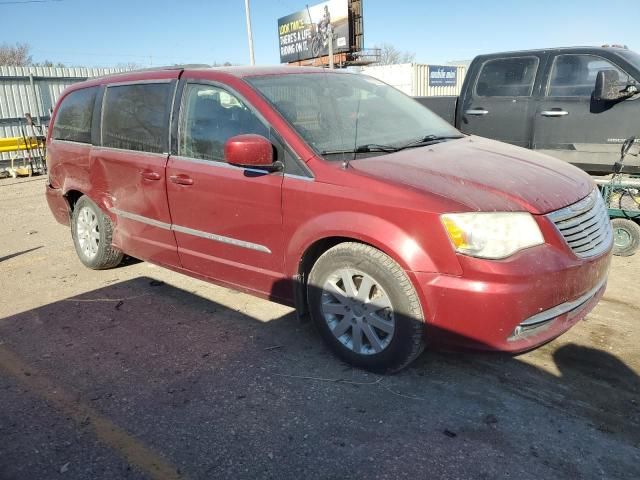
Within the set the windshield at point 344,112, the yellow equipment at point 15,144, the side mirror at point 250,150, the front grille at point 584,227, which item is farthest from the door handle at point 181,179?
the yellow equipment at point 15,144

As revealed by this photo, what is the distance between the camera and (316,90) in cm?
381

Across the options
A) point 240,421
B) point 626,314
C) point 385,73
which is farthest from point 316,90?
point 385,73

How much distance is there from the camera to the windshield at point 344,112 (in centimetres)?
346

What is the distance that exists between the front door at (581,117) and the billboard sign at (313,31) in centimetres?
2870

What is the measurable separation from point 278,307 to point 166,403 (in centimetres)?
143

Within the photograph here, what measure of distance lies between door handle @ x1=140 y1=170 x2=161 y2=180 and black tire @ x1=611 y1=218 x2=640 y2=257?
426 centimetres

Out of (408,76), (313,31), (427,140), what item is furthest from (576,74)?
(313,31)

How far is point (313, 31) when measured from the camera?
121 feet

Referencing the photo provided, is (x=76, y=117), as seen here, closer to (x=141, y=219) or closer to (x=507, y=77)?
(x=141, y=219)

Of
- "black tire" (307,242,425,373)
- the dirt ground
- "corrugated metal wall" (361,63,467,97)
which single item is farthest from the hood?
"corrugated metal wall" (361,63,467,97)

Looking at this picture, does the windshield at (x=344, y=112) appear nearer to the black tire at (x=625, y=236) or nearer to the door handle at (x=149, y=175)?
the door handle at (x=149, y=175)

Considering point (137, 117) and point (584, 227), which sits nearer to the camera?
point (584, 227)

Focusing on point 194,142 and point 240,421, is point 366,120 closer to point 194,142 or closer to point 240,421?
point 194,142

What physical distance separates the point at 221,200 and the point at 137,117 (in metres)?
1.32
